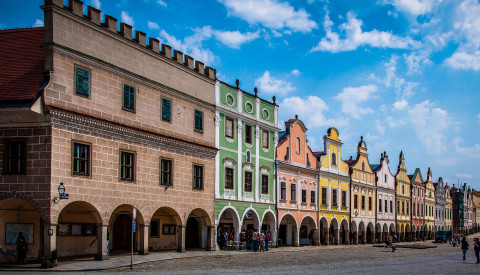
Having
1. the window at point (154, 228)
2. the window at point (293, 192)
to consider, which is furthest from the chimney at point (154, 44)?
the window at point (293, 192)

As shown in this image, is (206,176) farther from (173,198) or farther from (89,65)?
(89,65)

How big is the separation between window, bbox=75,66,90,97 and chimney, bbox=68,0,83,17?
2572mm

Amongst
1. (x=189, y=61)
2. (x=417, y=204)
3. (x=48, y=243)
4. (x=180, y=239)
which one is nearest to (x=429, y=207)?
(x=417, y=204)

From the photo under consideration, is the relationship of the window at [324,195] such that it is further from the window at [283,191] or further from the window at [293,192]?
the window at [283,191]

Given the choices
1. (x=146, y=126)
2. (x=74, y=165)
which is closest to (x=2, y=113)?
(x=74, y=165)

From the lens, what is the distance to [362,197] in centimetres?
6131

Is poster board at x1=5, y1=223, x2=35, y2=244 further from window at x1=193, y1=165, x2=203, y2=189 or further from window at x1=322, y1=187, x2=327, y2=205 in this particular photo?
window at x1=322, y1=187, x2=327, y2=205

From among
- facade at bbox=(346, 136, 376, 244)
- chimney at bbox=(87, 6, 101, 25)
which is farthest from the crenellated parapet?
facade at bbox=(346, 136, 376, 244)

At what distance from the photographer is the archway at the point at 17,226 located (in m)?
24.6

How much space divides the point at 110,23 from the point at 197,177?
1113cm

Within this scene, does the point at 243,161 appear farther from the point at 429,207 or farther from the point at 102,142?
the point at 429,207

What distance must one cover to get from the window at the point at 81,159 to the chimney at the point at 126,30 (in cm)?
661

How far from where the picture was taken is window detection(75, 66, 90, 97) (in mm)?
25531

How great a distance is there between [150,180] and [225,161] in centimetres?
832
